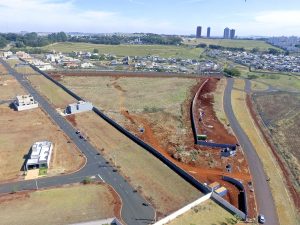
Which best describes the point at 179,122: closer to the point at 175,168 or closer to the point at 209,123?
the point at 209,123

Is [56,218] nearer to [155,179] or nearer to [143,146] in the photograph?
[155,179]

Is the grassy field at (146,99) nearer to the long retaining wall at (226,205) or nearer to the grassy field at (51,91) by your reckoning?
the grassy field at (51,91)

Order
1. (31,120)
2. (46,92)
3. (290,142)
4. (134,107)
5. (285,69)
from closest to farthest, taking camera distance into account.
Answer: (290,142), (31,120), (134,107), (46,92), (285,69)

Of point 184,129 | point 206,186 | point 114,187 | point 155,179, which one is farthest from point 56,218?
point 184,129

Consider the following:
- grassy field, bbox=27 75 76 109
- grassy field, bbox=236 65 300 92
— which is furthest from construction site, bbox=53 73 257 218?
grassy field, bbox=236 65 300 92

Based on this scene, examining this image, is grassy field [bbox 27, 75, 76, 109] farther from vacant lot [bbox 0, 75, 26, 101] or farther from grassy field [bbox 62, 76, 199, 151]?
vacant lot [bbox 0, 75, 26, 101]

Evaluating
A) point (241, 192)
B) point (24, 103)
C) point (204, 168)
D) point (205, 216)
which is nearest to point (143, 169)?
point (204, 168)
